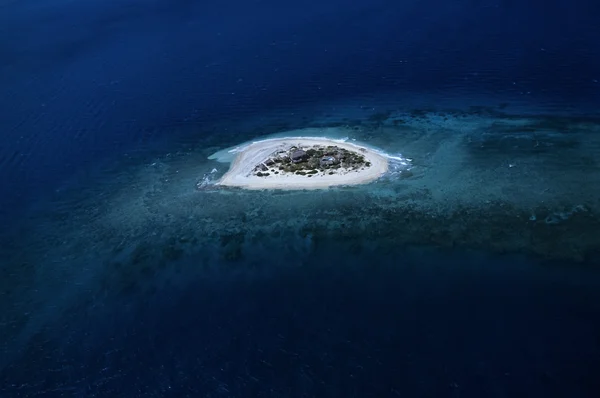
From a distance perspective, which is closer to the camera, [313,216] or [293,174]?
[313,216]

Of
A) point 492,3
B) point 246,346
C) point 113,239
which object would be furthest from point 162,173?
point 492,3

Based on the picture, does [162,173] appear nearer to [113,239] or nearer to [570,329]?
[113,239]

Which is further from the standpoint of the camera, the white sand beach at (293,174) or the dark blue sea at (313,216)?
the white sand beach at (293,174)

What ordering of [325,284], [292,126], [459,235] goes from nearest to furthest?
[325,284] → [459,235] → [292,126]

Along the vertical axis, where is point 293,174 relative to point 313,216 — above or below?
above

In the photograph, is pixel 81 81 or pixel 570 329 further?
pixel 81 81
